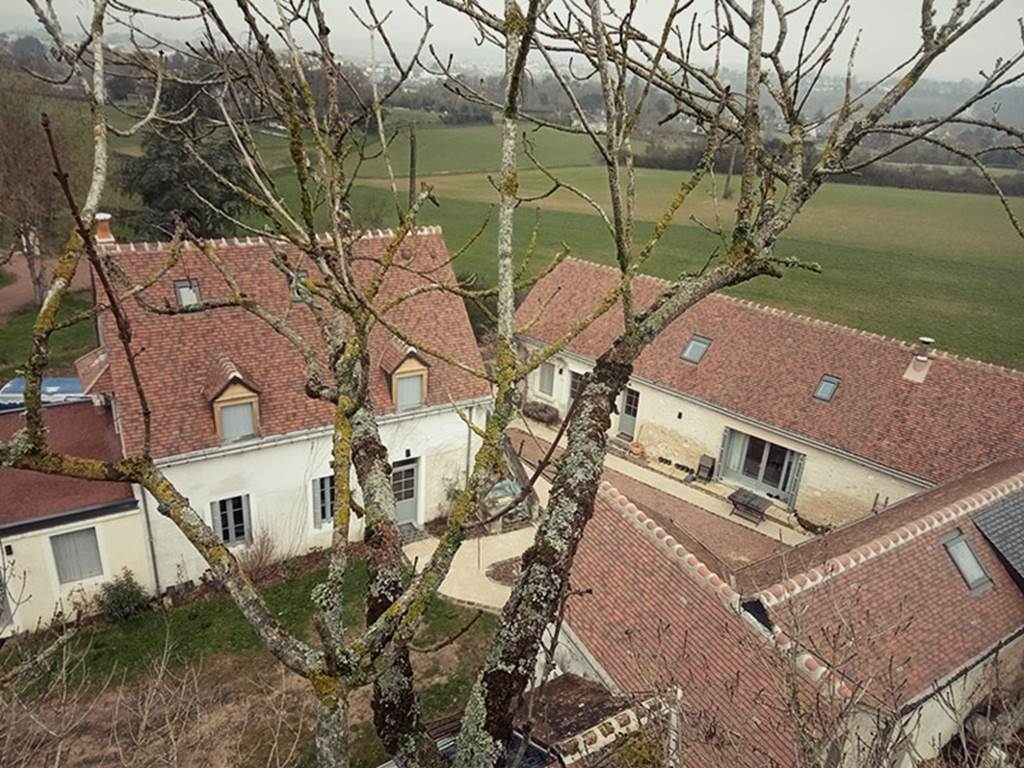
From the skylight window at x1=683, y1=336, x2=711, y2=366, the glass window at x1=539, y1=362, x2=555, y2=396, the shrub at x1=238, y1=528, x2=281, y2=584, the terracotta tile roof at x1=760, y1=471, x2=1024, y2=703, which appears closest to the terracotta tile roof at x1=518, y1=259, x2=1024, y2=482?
the skylight window at x1=683, y1=336, x2=711, y2=366

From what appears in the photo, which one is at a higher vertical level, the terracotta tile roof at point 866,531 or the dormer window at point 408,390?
the dormer window at point 408,390

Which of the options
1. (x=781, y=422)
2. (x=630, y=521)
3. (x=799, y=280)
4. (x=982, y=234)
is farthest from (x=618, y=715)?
(x=982, y=234)

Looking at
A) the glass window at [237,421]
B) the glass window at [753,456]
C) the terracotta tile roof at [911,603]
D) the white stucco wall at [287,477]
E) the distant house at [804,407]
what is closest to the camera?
the terracotta tile roof at [911,603]

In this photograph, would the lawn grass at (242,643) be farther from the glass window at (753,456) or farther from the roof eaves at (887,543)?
the glass window at (753,456)

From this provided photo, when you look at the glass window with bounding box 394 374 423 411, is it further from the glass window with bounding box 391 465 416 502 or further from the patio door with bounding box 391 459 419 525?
the glass window with bounding box 391 465 416 502

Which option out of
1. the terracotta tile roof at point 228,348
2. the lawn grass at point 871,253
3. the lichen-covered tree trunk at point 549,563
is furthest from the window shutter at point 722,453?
the lichen-covered tree trunk at point 549,563
